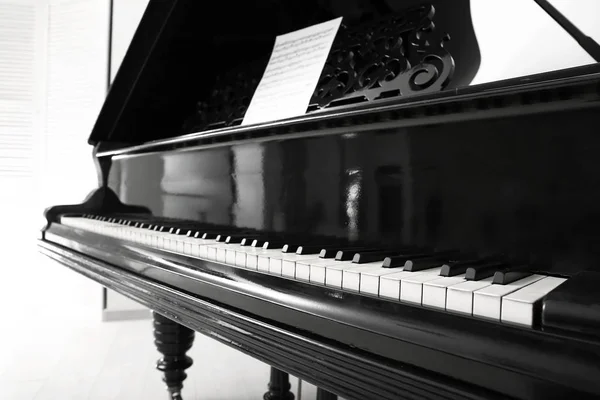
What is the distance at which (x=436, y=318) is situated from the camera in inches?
21.2

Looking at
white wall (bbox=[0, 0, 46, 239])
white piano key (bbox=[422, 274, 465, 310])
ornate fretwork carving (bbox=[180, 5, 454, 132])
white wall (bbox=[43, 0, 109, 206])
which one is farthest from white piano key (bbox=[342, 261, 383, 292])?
white wall (bbox=[0, 0, 46, 239])

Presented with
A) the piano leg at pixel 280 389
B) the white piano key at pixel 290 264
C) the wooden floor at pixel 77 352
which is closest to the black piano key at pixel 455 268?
the white piano key at pixel 290 264

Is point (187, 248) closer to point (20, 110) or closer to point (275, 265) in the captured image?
point (275, 265)

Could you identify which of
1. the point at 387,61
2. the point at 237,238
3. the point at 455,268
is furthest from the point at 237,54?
the point at 455,268

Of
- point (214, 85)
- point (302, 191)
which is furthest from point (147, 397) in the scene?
point (302, 191)

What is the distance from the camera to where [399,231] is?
876 mm

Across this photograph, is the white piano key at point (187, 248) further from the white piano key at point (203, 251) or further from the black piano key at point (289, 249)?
the black piano key at point (289, 249)

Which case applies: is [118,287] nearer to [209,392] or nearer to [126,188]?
[126,188]

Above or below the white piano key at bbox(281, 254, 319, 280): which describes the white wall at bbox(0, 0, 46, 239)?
above

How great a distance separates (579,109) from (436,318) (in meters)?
0.36

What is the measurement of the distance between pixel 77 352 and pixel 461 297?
2836mm

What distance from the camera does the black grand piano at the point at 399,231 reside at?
0.51 meters

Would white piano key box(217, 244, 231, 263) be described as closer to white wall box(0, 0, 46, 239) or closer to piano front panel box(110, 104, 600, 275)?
piano front panel box(110, 104, 600, 275)

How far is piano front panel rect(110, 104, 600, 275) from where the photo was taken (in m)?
0.67
